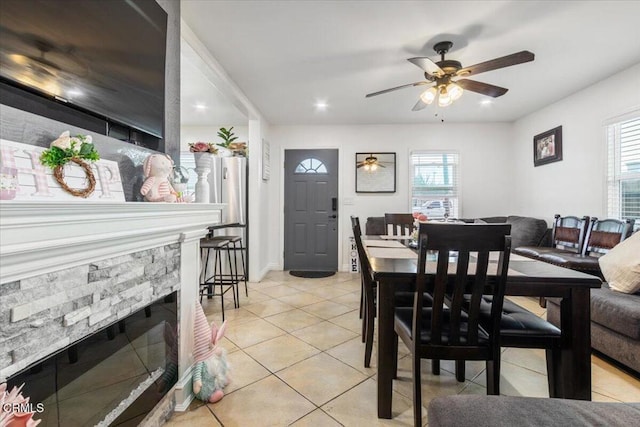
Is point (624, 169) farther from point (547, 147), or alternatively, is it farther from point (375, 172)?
point (375, 172)

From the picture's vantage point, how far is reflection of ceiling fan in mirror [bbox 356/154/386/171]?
491cm

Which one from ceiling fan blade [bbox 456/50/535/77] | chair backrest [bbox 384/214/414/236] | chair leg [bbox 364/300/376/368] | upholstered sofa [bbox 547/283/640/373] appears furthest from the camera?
chair backrest [bbox 384/214/414/236]

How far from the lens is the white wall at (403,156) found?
4.88 meters

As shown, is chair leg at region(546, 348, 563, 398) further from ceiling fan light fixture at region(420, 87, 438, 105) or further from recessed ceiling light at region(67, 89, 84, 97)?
recessed ceiling light at region(67, 89, 84, 97)

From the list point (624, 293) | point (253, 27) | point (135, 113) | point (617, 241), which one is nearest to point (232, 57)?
point (253, 27)

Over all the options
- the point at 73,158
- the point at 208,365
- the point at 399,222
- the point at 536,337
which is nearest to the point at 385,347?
the point at 536,337

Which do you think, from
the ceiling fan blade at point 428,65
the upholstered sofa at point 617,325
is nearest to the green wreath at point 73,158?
the ceiling fan blade at point 428,65

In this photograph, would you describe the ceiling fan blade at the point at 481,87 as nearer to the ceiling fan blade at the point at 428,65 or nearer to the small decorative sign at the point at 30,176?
the ceiling fan blade at the point at 428,65

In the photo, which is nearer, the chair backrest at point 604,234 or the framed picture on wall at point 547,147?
the chair backrest at point 604,234

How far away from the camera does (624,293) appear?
206 centimetres

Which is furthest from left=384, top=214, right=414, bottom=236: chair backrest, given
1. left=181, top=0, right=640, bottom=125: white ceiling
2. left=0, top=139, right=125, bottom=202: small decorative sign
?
left=0, top=139, right=125, bottom=202: small decorative sign

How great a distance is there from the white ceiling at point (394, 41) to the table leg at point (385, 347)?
75.7 inches

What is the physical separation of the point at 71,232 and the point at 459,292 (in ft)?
4.97

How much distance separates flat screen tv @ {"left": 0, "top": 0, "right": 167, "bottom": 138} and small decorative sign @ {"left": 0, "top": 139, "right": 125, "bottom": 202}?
0.71ft
